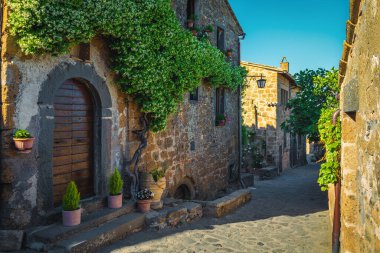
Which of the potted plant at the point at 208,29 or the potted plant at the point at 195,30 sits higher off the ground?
the potted plant at the point at 208,29

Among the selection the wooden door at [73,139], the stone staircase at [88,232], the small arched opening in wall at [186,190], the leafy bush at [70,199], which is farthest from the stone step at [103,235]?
the small arched opening in wall at [186,190]

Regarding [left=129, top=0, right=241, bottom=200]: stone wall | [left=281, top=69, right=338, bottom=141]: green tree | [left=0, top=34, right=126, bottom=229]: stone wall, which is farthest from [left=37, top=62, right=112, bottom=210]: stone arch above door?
[left=281, top=69, right=338, bottom=141]: green tree

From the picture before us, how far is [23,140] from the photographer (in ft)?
14.2

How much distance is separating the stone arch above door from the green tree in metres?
7.29

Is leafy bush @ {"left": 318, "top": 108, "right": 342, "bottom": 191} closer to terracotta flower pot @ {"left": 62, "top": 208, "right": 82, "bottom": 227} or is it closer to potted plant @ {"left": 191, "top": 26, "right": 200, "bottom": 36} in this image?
terracotta flower pot @ {"left": 62, "top": 208, "right": 82, "bottom": 227}

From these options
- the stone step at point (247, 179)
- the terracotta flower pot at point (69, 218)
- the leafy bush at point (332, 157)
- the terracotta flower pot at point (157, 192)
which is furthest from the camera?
the stone step at point (247, 179)

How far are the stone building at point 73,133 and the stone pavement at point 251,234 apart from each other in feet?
4.42

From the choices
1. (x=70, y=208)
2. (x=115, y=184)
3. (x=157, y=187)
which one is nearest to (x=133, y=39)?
(x=115, y=184)

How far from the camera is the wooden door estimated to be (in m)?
5.37

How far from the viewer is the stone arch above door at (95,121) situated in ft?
16.0

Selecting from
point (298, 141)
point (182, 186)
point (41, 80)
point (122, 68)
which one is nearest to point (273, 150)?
point (298, 141)

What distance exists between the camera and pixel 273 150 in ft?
60.8

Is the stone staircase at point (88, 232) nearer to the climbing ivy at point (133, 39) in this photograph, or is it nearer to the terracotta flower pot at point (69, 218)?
the terracotta flower pot at point (69, 218)

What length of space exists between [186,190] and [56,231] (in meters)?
5.30
